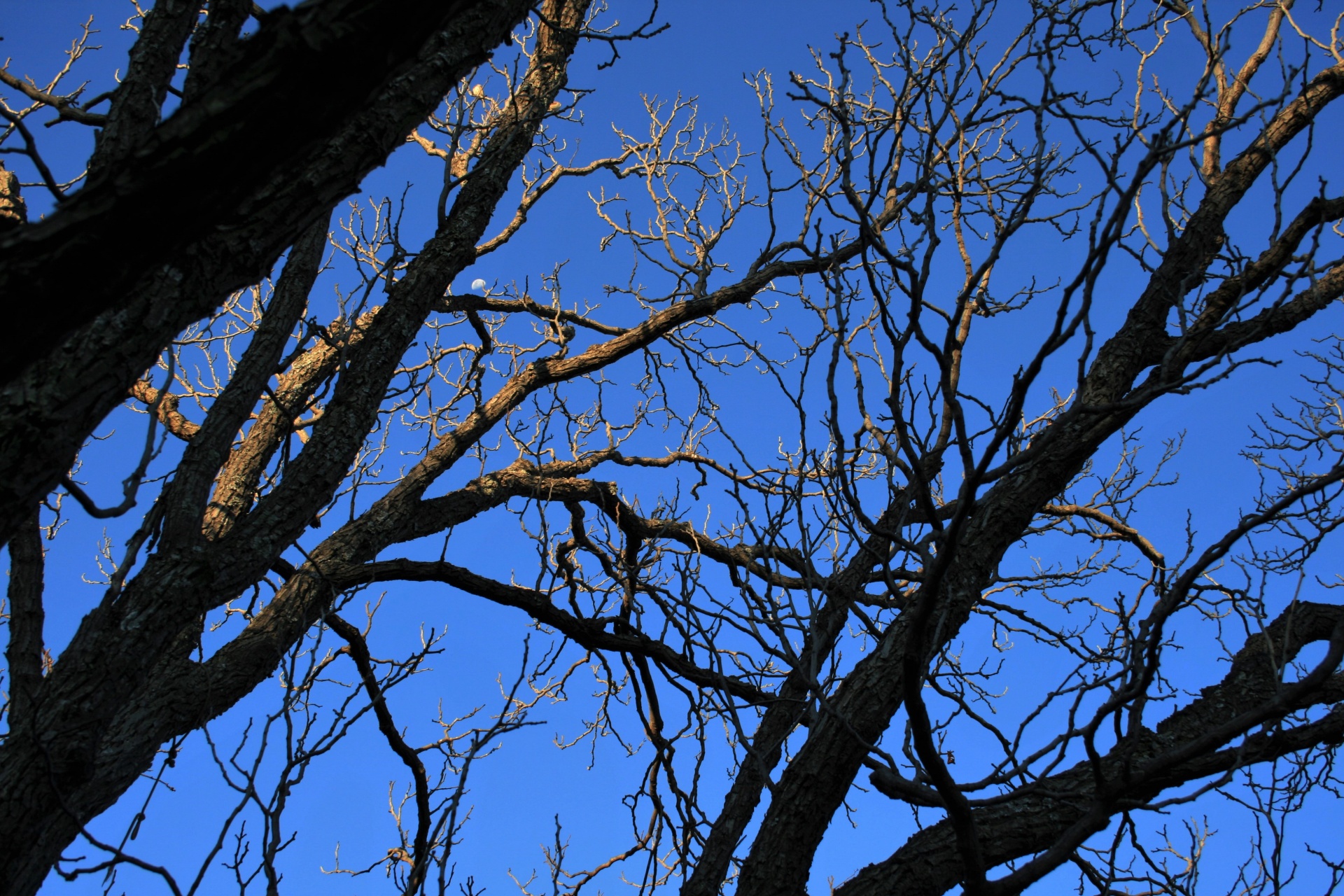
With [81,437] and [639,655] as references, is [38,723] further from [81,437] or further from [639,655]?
[639,655]

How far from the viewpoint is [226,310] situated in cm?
573

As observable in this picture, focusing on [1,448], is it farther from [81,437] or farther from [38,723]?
[38,723]

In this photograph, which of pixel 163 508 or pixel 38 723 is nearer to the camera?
pixel 38 723

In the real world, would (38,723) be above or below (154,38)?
below

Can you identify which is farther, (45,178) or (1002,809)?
(1002,809)

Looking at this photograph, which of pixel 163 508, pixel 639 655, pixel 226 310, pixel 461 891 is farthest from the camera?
pixel 226 310

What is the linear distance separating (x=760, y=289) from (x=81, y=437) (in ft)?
14.7

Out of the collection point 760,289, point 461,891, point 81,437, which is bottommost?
point 461,891

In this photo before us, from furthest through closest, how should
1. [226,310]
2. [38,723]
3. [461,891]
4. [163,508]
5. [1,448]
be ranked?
1. [226,310]
2. [461,891]
3. [163,508]
4. [38,723]
5. [1,448]

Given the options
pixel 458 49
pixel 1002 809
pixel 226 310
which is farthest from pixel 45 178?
pixel 226 310

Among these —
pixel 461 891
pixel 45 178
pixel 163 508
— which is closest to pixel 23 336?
pixel 45 178

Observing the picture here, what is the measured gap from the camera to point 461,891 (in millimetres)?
3141

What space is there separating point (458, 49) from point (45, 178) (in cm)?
118

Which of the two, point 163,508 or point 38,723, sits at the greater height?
point 163,508
